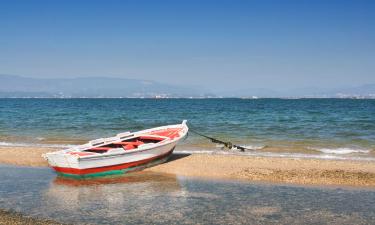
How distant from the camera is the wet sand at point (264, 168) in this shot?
49.7ft

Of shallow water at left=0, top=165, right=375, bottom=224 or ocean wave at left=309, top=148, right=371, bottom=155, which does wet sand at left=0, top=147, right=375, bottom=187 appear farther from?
ocean wave at left=309, top=148, right=371, bottom=155

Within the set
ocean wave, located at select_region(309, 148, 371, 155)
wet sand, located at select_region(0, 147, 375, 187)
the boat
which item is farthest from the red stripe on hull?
ocean wave, located at select_region(309, 148, 371, 155)

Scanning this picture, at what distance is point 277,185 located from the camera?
14406 millimetres

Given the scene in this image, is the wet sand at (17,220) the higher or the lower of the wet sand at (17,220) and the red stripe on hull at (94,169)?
the lower

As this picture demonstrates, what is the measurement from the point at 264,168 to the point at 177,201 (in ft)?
19.4

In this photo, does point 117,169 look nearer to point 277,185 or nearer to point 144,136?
point 144,136

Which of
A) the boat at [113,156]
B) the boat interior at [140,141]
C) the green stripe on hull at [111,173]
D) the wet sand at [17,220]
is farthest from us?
the boat interior at [140,141]

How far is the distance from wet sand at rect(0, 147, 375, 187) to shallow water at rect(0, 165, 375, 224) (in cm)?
103

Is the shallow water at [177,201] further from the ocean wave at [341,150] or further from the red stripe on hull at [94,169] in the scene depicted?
the ocean wave at [341,150]

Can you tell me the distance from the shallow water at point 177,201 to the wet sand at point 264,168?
3.39 ft

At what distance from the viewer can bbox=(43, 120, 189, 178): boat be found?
15352mm

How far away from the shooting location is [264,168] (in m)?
17.0

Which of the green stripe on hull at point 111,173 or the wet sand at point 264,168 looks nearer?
the wet sand at point 264,168

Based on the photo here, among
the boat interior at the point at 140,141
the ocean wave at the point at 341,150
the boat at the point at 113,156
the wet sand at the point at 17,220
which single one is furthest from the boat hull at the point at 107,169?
the ocean wave at the point at 341,150
